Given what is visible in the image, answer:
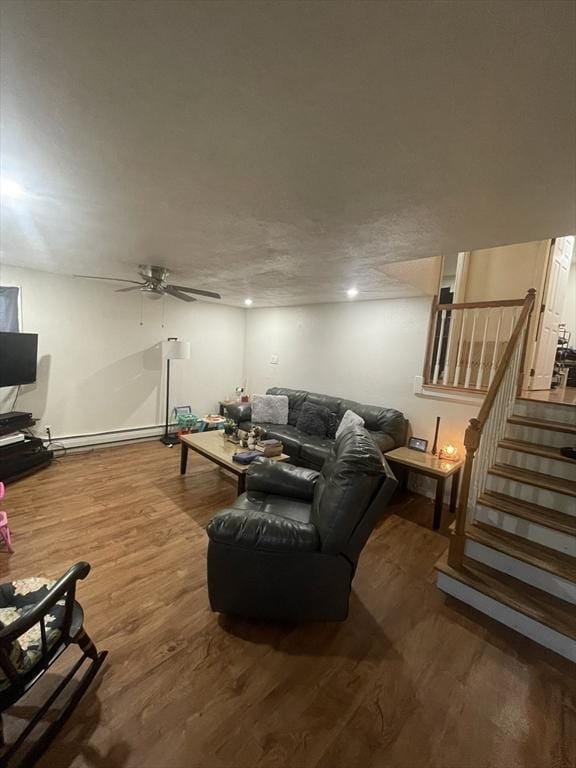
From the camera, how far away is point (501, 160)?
1.14m

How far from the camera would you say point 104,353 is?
4348 mm

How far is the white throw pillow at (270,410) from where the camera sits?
4535mm

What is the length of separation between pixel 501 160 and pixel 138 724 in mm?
2629

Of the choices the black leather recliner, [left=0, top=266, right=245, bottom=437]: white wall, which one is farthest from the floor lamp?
the black leather recliner

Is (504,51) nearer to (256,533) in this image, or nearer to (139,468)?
(256,533)

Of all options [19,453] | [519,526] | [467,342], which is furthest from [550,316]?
[19,453]

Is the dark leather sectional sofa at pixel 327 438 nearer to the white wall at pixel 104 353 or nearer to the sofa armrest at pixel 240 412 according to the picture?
the sofa armrest at pixel 240 412

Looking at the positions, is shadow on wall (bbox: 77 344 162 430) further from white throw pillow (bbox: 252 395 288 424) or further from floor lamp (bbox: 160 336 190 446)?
white throw pillow (bbox: 252 395 288 424)

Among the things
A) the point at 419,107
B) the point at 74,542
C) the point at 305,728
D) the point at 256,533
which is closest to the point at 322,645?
the point at 305,728

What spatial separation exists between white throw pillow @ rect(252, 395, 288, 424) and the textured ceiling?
2.86m

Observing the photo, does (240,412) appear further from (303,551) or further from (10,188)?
(10,188)

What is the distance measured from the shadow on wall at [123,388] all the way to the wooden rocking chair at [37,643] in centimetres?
331

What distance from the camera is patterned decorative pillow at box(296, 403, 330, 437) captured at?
4035mm

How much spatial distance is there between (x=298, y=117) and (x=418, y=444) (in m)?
3.27
